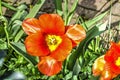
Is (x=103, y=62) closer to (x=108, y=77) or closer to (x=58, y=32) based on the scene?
(x=108, y=77)

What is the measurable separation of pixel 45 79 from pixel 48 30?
19.6 inches

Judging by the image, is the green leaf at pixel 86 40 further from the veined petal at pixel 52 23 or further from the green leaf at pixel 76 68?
the veined petal at pixel 52 23

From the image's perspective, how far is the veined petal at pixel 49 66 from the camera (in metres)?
1.73

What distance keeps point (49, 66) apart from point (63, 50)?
0.34ft

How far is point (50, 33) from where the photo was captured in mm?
1778

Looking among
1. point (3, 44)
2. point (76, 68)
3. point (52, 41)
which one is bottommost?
point (76, 68)

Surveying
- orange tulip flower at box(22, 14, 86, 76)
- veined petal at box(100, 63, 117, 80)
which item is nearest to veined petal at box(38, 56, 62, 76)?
orange tulip flower at box(22, 14, 86, 76)

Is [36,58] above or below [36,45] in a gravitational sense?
below

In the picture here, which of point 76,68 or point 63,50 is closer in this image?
point 63,50

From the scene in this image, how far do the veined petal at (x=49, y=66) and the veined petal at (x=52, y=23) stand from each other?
134mm

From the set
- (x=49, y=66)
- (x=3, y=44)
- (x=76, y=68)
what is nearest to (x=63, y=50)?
(x=49, y=66)

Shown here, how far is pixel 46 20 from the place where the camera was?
67.1 inches

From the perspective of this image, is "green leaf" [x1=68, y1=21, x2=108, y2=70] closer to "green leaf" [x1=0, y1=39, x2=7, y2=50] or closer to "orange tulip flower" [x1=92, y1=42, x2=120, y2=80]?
"orange tulip flower" [x1=92, y1=42, x2=120, y2=80]

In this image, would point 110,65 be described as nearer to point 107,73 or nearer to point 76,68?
point 107,73
